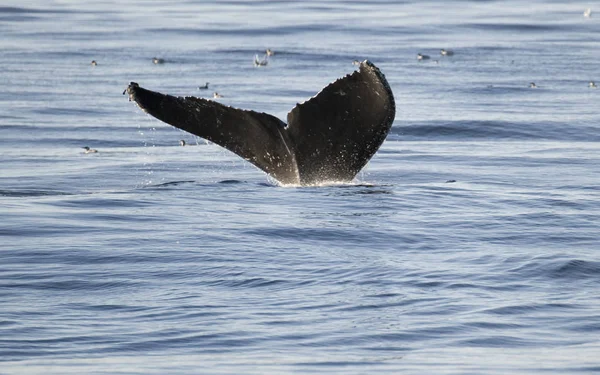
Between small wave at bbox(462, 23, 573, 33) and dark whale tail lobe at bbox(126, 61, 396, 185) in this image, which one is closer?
dark whale tail lobe at bbox(126, 61, 396, 185)

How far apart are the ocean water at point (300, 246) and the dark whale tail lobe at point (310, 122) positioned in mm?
568

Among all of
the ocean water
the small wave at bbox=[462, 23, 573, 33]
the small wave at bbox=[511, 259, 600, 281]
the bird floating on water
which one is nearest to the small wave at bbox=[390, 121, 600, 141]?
the ocean water

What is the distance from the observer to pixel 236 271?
851 cm

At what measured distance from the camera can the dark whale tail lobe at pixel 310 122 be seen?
9.91m

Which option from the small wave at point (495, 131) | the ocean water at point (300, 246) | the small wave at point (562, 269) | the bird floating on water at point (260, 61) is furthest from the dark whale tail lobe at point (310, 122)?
the bird floating on water at point (260, 61)

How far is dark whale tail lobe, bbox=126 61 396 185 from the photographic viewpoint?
9906 millimetres

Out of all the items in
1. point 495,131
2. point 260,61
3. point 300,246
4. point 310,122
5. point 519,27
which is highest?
point 519,27

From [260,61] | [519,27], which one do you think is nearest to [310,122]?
→ [260,61]

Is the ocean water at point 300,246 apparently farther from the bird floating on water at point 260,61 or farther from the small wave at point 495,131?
the bird floating on water at point 260,61

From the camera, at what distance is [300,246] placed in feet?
30.8

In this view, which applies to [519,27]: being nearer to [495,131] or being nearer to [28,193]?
[495,131]

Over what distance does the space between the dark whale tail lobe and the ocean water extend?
57 centimetres

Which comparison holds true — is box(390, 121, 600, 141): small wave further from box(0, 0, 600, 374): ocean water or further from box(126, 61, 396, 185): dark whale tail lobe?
box(126, 61, 396, 185): dark whale tail lobe

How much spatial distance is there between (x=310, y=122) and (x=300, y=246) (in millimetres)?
1137
